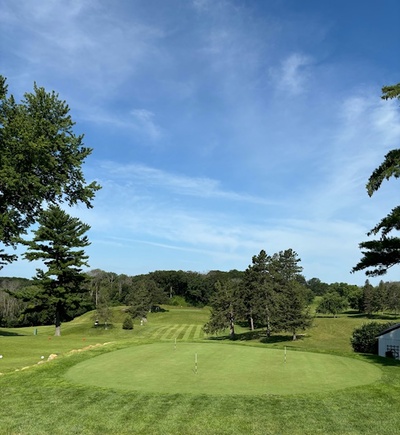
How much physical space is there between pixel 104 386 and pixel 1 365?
959 centimetres

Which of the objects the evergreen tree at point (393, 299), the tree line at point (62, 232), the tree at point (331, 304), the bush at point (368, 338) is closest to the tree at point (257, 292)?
the tree line at point (62, 232)

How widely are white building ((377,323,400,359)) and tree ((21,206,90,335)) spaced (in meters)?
32.0

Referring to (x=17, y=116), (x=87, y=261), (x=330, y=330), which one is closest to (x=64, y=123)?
(x=17, y=116)

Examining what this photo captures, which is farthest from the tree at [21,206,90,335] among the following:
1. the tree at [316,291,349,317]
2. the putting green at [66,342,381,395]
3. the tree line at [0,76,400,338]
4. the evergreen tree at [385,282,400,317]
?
the evergreen tree at [385,282,400,317]

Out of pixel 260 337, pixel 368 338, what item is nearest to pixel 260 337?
pixel 260 337

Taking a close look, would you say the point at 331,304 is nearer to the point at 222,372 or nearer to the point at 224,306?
the point at 224,306

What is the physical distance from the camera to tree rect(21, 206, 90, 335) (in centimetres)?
4212

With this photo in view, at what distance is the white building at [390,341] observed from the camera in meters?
35.5

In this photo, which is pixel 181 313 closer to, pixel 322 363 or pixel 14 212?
pixel 14 212

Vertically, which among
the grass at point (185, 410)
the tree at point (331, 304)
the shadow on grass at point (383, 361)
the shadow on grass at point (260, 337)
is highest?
the tree at point (331, 304)

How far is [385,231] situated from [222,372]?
39.5 ft

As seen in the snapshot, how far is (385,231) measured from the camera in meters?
20.3

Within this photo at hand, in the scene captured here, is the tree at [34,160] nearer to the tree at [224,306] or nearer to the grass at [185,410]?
the grass at [185,410]

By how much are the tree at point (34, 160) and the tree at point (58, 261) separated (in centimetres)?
1339
